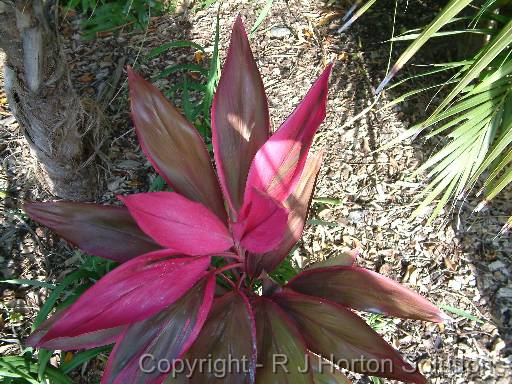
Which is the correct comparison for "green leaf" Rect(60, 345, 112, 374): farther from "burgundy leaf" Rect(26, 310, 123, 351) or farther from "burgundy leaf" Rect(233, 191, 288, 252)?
"burgundy leaf" Rect(233, 191, 288, 252)

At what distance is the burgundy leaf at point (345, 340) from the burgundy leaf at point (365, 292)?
63 millimetres

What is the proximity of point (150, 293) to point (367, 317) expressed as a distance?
2.67 feet

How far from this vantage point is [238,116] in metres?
1.08

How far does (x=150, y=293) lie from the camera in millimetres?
912

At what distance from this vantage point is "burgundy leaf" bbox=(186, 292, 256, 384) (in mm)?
922

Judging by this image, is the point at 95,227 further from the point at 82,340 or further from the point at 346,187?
the point at 346,187

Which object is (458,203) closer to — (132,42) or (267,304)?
(267,304)

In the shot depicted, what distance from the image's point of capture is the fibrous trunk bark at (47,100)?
48.3 inches

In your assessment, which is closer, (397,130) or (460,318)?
(460,318)

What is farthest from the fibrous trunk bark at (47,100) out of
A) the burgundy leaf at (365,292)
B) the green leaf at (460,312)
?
the green leaf at (460,312)

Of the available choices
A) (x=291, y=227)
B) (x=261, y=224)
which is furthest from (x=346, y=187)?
(x=261, y=224)

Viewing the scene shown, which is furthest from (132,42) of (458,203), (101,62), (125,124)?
(458,203)

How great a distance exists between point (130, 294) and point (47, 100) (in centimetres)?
76

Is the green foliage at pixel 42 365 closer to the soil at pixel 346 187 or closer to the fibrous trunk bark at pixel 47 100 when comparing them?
the soil at pixel 346 187
